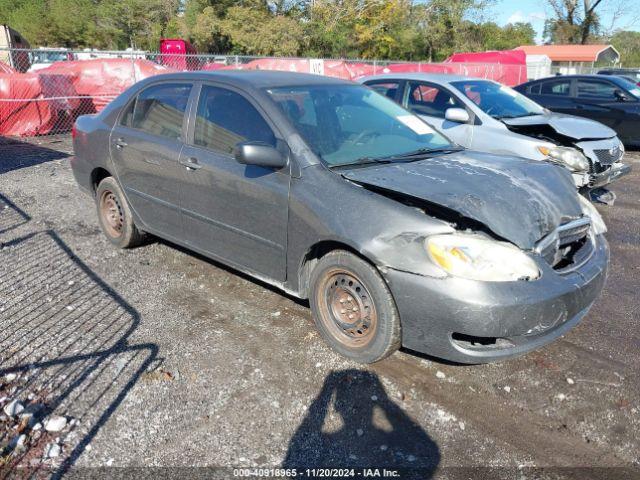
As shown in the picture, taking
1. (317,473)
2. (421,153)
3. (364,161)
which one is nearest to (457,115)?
(421,153)

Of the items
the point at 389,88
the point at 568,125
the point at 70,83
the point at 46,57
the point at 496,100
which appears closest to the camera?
the point at 568,125

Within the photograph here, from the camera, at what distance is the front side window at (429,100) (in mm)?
7441

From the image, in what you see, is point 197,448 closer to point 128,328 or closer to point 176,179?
point 128,328

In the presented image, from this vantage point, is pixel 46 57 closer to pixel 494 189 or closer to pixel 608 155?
pixel 608 155

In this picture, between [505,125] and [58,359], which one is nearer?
[58,359]

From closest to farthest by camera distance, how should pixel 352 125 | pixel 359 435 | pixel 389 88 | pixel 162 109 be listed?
1. pixel 359 435
2. pixel 352 125
3. pixel 162 109
4. pixel 389 88

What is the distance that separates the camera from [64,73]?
14.1m

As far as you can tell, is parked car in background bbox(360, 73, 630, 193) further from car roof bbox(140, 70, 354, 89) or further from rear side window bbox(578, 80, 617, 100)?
rear side window bbox(578, 80, 617, 100)

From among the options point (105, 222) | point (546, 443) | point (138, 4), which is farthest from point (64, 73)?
point (138, 4)

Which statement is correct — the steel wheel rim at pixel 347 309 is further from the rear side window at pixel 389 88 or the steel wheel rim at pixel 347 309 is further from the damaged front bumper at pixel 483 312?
the rear side window at pixel 389 88

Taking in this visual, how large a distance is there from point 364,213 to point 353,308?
628mm

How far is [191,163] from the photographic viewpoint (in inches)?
160

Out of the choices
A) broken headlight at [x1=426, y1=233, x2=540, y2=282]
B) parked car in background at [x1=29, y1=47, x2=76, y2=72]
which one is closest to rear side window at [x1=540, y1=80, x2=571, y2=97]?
broken headlight at [x1=426, y1=233, x2=540, y2=282]

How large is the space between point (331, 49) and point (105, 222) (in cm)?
4251
